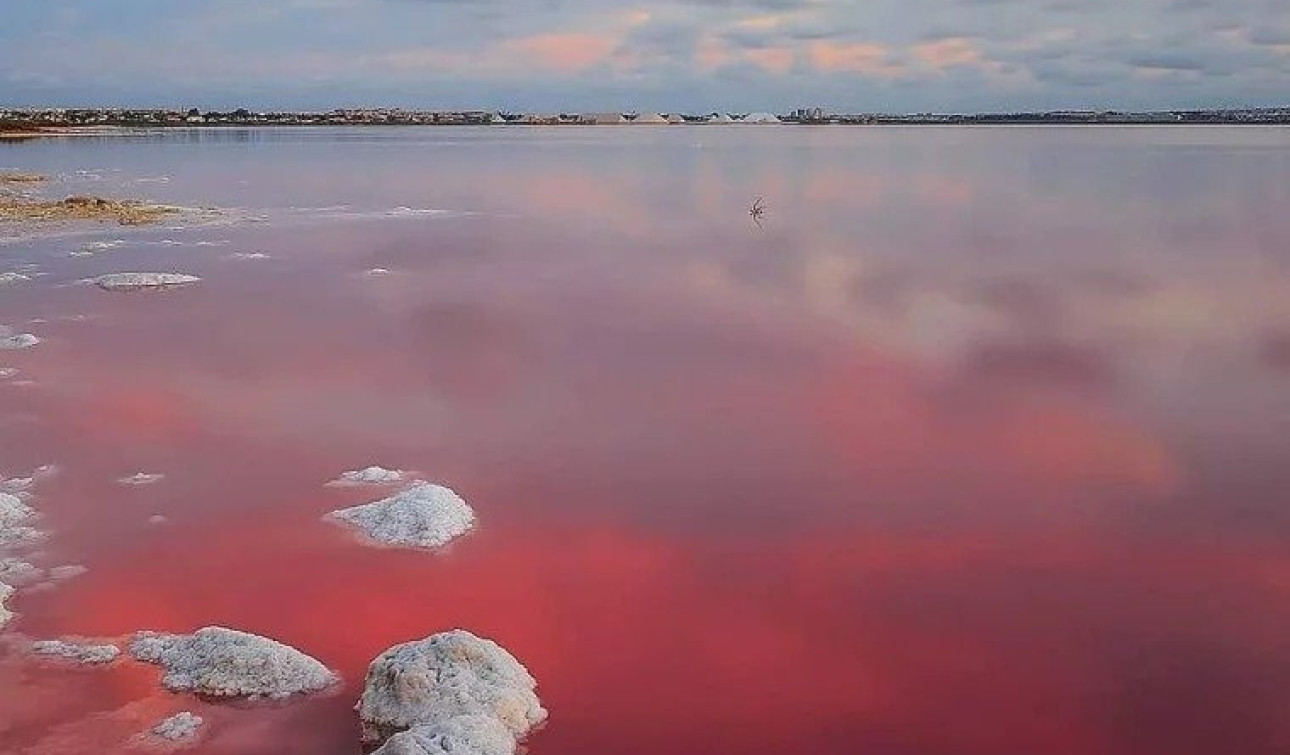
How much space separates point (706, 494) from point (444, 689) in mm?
3464

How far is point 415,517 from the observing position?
7621mm

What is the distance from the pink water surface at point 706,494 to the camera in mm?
5645

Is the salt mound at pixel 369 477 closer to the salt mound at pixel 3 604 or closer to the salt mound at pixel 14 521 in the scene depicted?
the salt mound at pixel 14 521

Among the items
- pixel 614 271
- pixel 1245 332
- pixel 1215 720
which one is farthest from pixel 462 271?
pixel 1215 720

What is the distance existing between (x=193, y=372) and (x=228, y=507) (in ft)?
14.2

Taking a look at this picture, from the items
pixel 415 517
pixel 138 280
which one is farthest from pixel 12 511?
pixel 138 280

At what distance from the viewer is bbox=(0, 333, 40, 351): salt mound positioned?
12602 mm

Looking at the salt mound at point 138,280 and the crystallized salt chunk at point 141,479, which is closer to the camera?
the crystallized salt chunk at point 141,479

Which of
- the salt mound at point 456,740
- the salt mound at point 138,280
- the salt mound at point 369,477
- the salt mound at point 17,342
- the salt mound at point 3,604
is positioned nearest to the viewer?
the salt mound at point 456,740

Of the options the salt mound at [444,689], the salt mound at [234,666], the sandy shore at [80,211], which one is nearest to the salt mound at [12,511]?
the salt mound at [234,666]

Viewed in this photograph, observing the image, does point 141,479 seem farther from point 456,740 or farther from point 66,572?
point 456,740

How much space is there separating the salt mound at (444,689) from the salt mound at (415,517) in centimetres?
193

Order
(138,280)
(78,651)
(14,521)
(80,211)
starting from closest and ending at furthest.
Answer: (78,651) < (14,521) < (138,280) < (80,211)

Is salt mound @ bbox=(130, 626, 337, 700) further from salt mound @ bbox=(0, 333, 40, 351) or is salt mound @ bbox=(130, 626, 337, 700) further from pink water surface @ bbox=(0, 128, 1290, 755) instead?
salt mound @ bbox=(0, 333, 40, 351)
